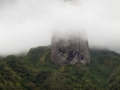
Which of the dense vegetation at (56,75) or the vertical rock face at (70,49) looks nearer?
the dense vegetation at (56,75)

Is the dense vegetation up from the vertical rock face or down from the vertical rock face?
down

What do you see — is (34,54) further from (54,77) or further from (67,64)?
(54,77)

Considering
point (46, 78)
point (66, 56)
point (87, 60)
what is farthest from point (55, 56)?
point (46, 78)

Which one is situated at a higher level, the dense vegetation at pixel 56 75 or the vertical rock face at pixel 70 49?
the vertical rock face at pixel 70 49

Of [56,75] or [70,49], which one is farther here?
[70,49]

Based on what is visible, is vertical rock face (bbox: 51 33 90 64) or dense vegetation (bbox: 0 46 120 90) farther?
vertical rock face (bbox: 51 33 90 64)
